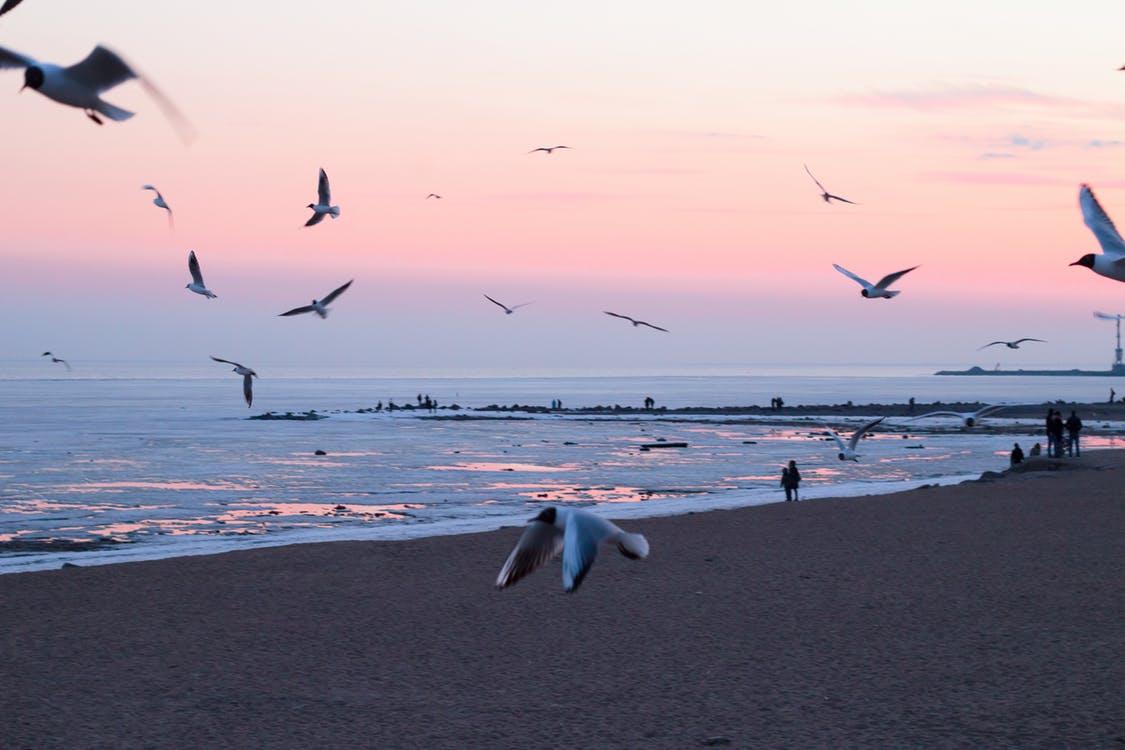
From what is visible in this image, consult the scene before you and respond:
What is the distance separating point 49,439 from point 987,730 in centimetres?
5938

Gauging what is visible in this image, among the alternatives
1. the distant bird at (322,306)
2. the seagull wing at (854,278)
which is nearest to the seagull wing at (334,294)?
the distant bird at (322,306)

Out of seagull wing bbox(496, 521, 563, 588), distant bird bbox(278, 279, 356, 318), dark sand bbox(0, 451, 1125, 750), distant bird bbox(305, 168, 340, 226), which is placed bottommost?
dark sand bbox(0, 451, 1125, 750)

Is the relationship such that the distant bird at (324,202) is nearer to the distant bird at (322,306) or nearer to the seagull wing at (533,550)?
the distant bird at (322,306)

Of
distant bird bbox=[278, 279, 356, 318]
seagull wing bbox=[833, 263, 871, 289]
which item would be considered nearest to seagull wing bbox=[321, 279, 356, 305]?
distant bird bbox=[278, 279, 356, 318]

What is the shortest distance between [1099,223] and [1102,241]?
0.49 feet

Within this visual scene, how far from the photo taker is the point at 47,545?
901 inches

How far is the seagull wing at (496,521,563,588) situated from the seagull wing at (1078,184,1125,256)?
15.6 feet

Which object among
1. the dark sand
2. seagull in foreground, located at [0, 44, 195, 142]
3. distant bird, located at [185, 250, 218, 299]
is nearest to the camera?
seagull in foreground, located at [0, 44, 195, 142]

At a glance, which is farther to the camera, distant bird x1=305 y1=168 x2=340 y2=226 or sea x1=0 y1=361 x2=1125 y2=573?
sea x1=0 y1=361 x2=1125 y2=573

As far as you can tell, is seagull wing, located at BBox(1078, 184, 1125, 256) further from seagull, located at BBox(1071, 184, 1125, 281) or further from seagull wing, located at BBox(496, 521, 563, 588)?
seagull wing, located at BBox(496, 521, 563, 588)

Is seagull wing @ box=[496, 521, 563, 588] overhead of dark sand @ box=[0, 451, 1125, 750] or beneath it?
overhead

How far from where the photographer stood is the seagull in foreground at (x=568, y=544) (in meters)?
5.52

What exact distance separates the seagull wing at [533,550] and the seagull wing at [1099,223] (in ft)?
15.6

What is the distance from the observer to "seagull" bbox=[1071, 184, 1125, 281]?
325 inches
